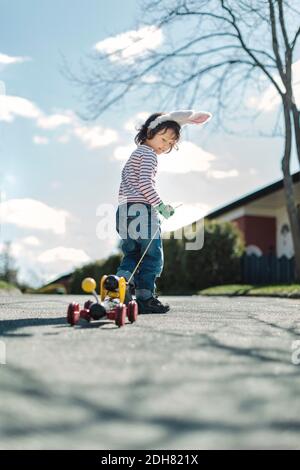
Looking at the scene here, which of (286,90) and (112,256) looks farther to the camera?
(112,256)

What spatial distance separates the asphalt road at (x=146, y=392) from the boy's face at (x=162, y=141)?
2435 millimetres

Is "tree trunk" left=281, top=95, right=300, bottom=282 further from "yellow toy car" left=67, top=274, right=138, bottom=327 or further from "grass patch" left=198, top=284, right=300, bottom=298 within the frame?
"yellow toy car" left=67, top=274, right=138, bottom=327

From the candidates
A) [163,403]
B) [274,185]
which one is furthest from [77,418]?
[274,185]

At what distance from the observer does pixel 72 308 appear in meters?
3.38

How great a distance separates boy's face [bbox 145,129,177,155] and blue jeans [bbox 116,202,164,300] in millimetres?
617

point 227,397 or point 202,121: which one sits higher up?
point 202,121

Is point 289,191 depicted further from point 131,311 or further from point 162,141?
point 131,311

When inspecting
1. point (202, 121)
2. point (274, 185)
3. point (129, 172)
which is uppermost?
point (274, 185)

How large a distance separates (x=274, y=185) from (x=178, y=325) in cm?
1605

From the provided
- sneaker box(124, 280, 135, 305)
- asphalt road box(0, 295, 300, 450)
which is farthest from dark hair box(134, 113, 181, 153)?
asphalt road box(0, 295, 300, 450)

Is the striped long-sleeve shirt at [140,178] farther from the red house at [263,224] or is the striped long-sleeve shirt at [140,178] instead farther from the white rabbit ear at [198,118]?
the red house at [263,224]

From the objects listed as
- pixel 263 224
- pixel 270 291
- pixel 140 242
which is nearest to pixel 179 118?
pixel 140 242

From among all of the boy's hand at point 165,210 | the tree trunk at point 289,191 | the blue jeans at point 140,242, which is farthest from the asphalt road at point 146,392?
the tree trunk at point 289,191

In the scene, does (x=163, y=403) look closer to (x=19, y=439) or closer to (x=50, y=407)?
(x=50, y=407)
